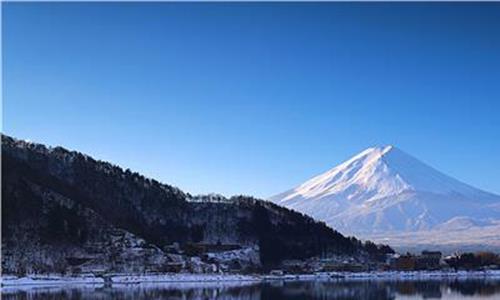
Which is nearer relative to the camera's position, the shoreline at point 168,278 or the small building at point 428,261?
the shoreline at point 168,278

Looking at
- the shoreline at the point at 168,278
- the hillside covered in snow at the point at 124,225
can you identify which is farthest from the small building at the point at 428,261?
the shoreline at the point at 168,278

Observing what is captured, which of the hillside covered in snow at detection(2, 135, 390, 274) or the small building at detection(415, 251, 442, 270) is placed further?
the small building at detection(415, 251, 442, 270)

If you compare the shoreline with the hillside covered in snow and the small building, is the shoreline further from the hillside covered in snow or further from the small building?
the small building

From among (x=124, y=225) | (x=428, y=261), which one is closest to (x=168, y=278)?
(x=124, y=225)

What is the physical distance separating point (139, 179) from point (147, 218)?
8.38 meters

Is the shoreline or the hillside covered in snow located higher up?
the hillside covered in snow

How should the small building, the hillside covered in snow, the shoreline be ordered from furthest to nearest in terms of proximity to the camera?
the small building
the hillside covered in snow
the shoreline

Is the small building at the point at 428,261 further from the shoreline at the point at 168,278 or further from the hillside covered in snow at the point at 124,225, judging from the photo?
the shoreline at the point at 168,278

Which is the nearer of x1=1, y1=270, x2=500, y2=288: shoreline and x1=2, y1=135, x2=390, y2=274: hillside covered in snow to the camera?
x1=1, y1=270, x2=500, y2=288: shoreline

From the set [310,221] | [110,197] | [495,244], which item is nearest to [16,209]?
[110,197]

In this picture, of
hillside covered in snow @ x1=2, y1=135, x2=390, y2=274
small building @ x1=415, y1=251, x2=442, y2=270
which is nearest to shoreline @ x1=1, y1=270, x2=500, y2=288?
hillside covered in snow @ x1=2, y1=135, x2=390, y2=274

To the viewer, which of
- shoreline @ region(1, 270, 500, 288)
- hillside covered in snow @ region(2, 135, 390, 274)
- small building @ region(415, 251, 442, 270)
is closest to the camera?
shoreline @ region(1, 270, 500, 288)

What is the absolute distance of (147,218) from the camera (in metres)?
96.1

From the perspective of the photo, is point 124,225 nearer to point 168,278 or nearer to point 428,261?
point 168,278
